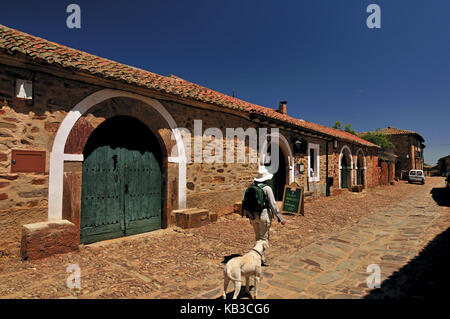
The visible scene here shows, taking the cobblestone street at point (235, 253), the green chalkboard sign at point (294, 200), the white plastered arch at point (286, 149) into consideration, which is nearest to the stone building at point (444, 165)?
the white plastered arch at point (286, 149)

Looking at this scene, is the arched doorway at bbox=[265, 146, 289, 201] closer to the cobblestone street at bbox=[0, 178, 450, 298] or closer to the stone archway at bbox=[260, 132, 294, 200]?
the stone archway at bbox=[260, 132, 294, 200]

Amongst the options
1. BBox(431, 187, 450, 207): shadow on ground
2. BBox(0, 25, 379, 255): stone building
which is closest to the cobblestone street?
BBox(0, 25, 379, 255): stone building

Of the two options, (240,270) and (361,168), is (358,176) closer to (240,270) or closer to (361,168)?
(361,168)

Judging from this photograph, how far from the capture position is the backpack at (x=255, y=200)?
3.67m

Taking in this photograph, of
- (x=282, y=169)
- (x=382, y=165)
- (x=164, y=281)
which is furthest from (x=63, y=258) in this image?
(x=382, y=165)

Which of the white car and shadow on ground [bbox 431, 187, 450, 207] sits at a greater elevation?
the white car

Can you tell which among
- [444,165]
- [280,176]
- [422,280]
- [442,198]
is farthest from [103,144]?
[444,165]

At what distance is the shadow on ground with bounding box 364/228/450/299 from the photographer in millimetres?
2947

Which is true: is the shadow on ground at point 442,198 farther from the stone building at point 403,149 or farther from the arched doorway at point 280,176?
the stone building at point 403,149

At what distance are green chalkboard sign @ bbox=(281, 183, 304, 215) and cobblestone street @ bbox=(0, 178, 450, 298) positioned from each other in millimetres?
1424

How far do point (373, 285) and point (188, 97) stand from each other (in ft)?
17.3

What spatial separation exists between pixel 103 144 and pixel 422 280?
5.96m

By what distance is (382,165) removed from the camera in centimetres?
1986

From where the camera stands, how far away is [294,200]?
7.82 m
